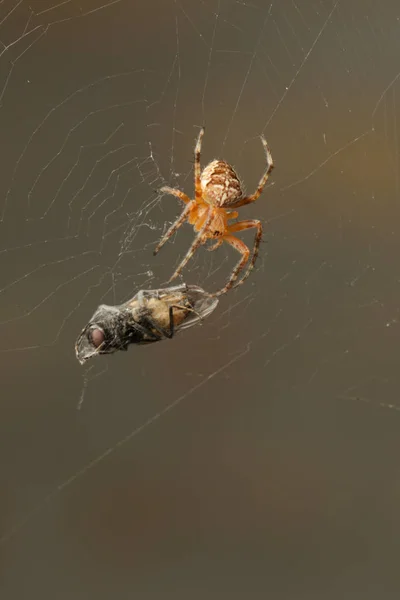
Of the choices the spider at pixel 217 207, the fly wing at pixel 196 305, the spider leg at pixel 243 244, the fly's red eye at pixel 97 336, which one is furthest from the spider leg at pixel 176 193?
the fly's red eye at pixel 97 336

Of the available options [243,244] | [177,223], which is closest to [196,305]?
[177,223]

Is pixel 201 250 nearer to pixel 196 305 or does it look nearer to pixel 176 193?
pixel 176 193

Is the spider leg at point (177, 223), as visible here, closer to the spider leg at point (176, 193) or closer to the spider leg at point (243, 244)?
the spider leg at point (176, 193)

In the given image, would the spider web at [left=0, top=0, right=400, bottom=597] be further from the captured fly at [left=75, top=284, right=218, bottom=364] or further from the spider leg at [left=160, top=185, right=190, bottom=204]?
the captured fly at [left=75, top=284, right=218, bottom=364]

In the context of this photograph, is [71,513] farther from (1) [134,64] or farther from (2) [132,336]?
(1) [134,64]

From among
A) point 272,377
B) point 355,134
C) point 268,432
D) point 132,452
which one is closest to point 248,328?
point 272,377
